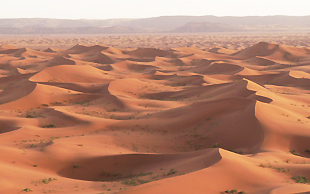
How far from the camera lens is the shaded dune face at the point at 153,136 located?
1048cm

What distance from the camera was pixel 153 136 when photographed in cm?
1758

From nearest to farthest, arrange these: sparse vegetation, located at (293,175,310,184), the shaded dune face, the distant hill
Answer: sparse vegetation, located at (293,175,310,184), the shaded dune face, the distant hill

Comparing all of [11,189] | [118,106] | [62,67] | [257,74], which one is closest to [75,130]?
[118,106]

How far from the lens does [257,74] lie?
35.7 metres

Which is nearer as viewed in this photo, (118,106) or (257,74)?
(118,106)

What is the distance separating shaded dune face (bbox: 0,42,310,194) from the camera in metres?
10.5

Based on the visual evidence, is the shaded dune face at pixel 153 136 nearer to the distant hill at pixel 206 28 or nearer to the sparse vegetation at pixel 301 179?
the sparse vegetation at pixel 301 179

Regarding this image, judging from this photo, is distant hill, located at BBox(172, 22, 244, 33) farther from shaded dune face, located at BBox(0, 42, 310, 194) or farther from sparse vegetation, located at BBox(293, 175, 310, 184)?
sparse vegetation, located at BBox(293, 175, 310, 184)

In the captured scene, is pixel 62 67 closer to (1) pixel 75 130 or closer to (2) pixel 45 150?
(1) pixel 75 130

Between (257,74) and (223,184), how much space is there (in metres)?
27.6

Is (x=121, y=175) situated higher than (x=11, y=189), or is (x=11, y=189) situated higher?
(x=11, y=189)

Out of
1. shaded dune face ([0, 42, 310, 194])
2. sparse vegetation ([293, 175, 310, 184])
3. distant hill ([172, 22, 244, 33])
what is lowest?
shaded dune face ([0, 42, 310, 194])

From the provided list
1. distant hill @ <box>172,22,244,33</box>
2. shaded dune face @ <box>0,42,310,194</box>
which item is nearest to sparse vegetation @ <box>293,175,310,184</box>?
shaded dune face @ <box>0,42,310,194</box>

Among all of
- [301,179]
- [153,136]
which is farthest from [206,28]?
[301,179]
